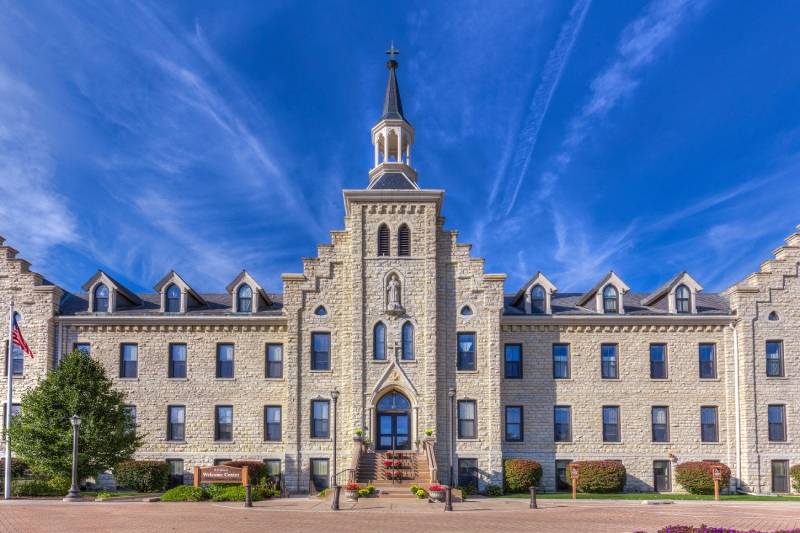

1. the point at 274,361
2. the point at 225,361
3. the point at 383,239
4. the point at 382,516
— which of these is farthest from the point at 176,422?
the point at 382,516

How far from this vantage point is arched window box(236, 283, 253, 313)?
4025 cm

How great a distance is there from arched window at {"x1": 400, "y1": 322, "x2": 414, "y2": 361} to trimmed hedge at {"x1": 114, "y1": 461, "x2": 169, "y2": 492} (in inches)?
506

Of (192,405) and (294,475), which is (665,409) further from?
(192,405)

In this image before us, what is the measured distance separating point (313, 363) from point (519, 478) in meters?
11.3

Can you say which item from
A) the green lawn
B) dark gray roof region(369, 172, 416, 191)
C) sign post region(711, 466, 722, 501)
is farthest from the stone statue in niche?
sign post region(711, 466, 722, 501)

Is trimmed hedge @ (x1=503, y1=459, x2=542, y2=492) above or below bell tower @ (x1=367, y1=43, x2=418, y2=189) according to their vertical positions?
below

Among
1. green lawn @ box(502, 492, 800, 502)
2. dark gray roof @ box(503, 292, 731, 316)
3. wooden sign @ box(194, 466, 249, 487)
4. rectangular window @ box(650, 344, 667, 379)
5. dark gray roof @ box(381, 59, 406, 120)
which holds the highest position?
dark gray roof @ box(381, 59, 406, 120)

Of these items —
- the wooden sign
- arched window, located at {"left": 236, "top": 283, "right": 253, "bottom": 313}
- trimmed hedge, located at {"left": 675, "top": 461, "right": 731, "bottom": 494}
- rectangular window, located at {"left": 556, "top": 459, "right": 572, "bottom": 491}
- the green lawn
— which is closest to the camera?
the wooden sign

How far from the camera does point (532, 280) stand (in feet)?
132

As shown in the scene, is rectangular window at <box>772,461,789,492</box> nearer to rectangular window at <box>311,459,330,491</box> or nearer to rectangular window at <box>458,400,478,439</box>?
rectangular window at <box>458,400,478,439</box>

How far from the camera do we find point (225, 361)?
39.6 m

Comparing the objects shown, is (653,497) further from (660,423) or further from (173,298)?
(173,298)

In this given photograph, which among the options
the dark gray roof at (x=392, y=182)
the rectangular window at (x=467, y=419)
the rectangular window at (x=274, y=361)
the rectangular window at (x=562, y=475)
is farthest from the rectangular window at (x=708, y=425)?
the rectangular window at (x=274, y=361)

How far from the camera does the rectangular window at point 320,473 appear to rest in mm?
37406
